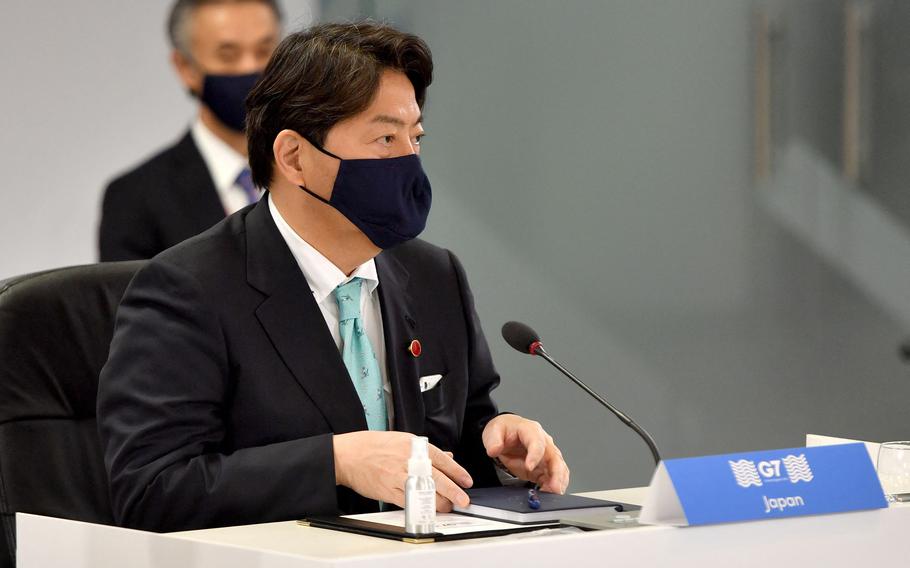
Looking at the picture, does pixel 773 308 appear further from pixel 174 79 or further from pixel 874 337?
pixel 174 79

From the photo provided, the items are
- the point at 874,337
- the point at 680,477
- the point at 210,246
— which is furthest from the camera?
the point at 874,337

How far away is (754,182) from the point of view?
4.30 metres

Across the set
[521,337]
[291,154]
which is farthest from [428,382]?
[291,154]

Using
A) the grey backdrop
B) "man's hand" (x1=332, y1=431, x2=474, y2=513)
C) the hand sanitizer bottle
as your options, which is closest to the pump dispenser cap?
the hand sanitizer bottle

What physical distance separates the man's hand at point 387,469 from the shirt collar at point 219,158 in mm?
1739

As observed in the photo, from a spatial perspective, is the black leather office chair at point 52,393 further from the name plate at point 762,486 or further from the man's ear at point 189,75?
the man's ear at point 189,75

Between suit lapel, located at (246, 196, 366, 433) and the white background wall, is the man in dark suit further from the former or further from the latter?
the white background wall

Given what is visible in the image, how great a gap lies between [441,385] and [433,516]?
2.30 feet

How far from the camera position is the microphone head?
194 cm

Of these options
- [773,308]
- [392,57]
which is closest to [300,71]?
[392,57]

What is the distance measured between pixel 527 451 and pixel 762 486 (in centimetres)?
57

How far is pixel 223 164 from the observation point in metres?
3.42

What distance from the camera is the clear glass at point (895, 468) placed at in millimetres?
1847

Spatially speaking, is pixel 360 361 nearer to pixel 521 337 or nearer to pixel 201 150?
pixel 521 337
